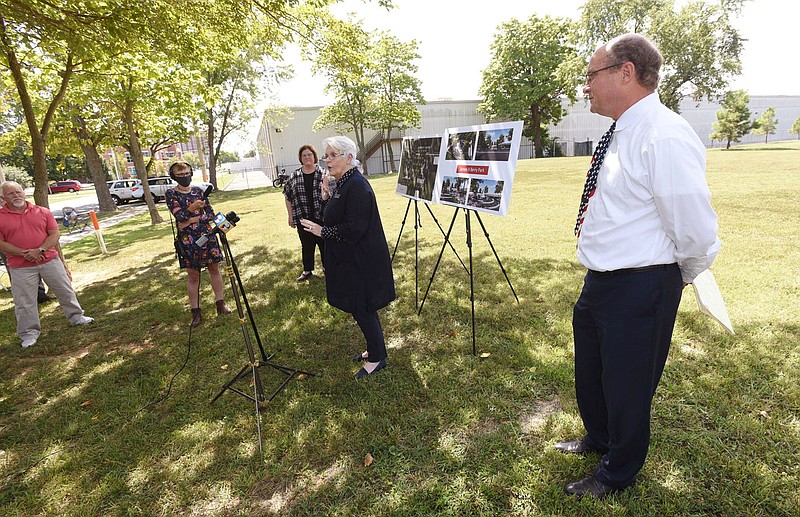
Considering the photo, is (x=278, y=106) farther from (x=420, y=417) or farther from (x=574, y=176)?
(x=420, y=417)

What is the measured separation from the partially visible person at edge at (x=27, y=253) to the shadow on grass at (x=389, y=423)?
1.46 ft

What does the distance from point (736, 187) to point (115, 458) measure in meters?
16.0

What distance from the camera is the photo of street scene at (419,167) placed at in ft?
14.2

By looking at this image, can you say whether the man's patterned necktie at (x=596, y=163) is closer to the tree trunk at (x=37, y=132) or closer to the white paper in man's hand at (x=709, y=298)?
the white paper in man's hand at (x=709, y=298)

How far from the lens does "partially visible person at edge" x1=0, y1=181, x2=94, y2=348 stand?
4.53m

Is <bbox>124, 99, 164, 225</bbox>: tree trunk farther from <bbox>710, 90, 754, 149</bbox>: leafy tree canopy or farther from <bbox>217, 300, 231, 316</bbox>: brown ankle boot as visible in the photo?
<bbox>710, 90, 754, 149</bbox>: leafy tree canopy

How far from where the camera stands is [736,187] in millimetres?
11898

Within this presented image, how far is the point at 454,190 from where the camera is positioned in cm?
390

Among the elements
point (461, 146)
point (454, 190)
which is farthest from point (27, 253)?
point (461, 146)

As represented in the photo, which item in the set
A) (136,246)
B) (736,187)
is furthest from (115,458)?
(736,187)

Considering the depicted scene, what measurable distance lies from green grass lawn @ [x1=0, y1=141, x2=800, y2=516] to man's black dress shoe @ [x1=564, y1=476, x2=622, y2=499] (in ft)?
0.15

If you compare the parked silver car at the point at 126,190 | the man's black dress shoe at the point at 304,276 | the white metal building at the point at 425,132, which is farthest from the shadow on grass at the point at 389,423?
the white metal building at the point at 425,132

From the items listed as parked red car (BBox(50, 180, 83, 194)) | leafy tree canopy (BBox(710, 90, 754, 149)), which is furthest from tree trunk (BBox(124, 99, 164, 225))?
leafy tree canopy (BBox(710, 90, 754, 149))

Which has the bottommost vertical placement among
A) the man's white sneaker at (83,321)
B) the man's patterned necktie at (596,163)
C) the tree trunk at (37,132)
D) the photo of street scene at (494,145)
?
the man's white sneaker at (83,321)
